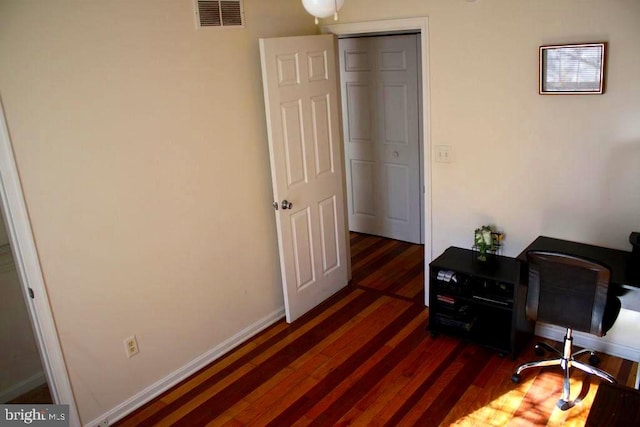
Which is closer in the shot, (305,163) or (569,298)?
→ (569,298)

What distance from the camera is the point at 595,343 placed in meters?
3.39

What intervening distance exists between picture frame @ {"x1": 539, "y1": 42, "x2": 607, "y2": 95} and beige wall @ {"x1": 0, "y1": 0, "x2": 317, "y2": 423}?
1693 millimetres

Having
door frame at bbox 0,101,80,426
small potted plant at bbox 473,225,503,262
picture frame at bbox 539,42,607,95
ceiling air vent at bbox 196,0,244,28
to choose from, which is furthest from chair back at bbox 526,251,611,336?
door frame at bbox 0,101,80,426

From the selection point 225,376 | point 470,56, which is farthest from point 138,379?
point 470,56

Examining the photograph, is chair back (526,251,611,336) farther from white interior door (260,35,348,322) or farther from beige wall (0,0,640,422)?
white interior door (260,35,348,322)

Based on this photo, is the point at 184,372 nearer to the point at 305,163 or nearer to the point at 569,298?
the point at 305,163

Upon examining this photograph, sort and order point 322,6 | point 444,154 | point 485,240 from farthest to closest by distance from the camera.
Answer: point 444,154, point 485,240, point 322,6

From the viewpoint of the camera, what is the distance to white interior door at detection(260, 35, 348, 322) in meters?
3.58

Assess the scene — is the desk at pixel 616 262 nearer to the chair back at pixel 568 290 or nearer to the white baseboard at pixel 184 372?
the chair back at pixel 568 290

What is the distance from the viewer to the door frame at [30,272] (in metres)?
2.45

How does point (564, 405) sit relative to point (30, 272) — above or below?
below

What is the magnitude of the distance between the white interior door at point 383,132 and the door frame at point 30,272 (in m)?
3.36

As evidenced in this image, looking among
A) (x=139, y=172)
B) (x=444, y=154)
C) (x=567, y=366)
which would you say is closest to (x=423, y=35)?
(x=444, y=154)

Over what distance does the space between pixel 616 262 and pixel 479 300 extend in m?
0.81
